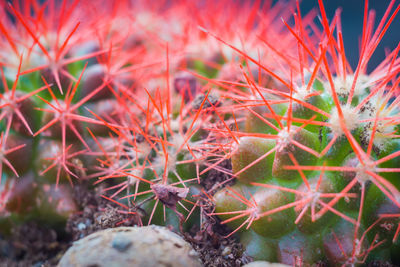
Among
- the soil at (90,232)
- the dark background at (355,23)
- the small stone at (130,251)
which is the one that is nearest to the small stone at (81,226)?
the soil at (90,232)

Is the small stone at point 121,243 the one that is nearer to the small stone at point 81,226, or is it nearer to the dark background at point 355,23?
the small stone at point 81,226

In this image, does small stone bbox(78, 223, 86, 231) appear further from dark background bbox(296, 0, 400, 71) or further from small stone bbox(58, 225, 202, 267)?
dark background bbox(296, 0, 400, 71)

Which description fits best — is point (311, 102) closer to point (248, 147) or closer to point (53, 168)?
point (248, 147)

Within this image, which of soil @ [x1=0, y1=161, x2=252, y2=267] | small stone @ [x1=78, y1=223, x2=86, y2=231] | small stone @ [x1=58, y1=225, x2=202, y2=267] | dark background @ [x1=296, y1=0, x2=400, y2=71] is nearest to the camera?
small stone @ [x1=58, y1=225, x2=202, y2=267]

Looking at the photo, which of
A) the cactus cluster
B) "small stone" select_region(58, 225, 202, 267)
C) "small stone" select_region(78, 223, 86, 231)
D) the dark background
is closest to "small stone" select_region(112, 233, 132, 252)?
"small stone" select_region(58, 225, 202, 267)

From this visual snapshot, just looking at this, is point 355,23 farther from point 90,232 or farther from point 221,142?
point 90,232
